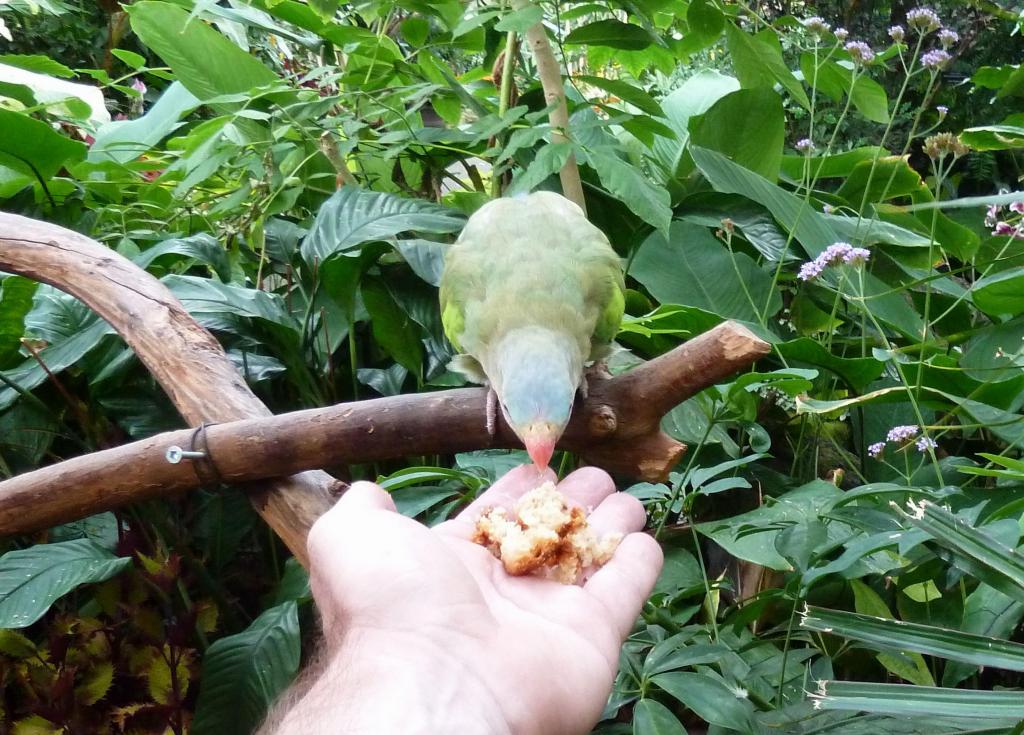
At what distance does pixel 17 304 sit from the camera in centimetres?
235

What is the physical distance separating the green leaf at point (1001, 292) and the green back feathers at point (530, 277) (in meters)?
0.96

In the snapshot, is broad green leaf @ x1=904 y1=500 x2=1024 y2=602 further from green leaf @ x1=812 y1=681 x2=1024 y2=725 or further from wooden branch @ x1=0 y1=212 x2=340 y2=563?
wooden branch @ x1=0 y1=212 x2=340 y2=563

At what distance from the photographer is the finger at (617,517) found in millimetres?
1657

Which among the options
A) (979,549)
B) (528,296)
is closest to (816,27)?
(528,296)

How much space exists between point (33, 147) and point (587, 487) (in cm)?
199

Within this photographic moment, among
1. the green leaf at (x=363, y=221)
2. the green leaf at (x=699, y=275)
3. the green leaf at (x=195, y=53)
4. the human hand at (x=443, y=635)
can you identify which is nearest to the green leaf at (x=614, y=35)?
the green leaf at (x=699, y=275)

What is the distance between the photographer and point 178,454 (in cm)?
166

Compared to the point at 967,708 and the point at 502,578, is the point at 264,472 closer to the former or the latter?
the point at 502,578

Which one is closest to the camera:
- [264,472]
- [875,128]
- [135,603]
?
[264,472]

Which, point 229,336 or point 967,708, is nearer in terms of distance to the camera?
point 967,708

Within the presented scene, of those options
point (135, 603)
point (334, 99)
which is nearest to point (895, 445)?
point (334, 99)

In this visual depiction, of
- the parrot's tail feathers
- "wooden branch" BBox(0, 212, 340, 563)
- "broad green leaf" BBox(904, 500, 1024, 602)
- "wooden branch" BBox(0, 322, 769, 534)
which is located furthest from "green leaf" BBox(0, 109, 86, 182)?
"broad green leaf" BBox(904, 500, 1024, 602)

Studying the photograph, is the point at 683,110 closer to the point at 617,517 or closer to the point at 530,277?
the point at 530,277

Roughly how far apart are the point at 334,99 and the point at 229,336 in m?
0.83
